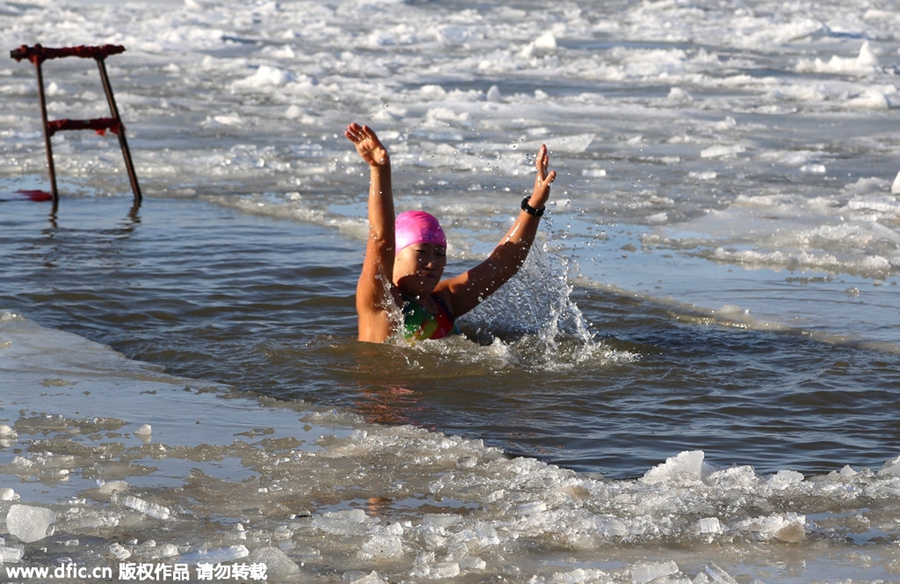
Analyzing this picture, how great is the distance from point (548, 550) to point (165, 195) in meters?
7.26

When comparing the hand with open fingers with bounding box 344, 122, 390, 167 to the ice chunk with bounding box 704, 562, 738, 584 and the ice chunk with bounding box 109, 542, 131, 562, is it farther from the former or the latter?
the ice chunk with bounding box 704, 562, 738, 584

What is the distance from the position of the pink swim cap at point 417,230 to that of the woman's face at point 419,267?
0.02 metres

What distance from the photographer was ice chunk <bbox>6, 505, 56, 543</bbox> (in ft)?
10.7

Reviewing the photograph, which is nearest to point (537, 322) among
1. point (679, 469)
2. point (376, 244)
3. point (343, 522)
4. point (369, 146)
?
point (376, 244)

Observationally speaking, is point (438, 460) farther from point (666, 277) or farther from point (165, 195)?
point (165, 195)

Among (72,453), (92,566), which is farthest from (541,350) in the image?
(92,566)

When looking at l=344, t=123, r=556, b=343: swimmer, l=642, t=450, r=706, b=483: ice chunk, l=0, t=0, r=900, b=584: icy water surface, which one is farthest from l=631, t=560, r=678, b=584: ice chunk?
l=344, t=123, r=556, b=343: swimmer

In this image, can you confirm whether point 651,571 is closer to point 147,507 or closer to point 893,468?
point 893,468

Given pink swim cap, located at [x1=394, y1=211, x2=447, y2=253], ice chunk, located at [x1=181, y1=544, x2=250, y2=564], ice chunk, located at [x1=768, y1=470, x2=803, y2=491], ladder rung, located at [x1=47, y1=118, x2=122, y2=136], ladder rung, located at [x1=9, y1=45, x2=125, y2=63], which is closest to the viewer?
ice chunk, located at [x1=181, y1=544, x2=250, y2=564]

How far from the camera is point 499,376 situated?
5.38m

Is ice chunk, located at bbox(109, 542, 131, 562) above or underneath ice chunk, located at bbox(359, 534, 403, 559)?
underneath

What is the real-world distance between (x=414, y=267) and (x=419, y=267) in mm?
25

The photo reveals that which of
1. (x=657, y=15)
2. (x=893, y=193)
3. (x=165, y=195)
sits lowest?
(x=165, y=195)

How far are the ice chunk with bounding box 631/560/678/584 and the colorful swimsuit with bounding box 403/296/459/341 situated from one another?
8.89 ft
